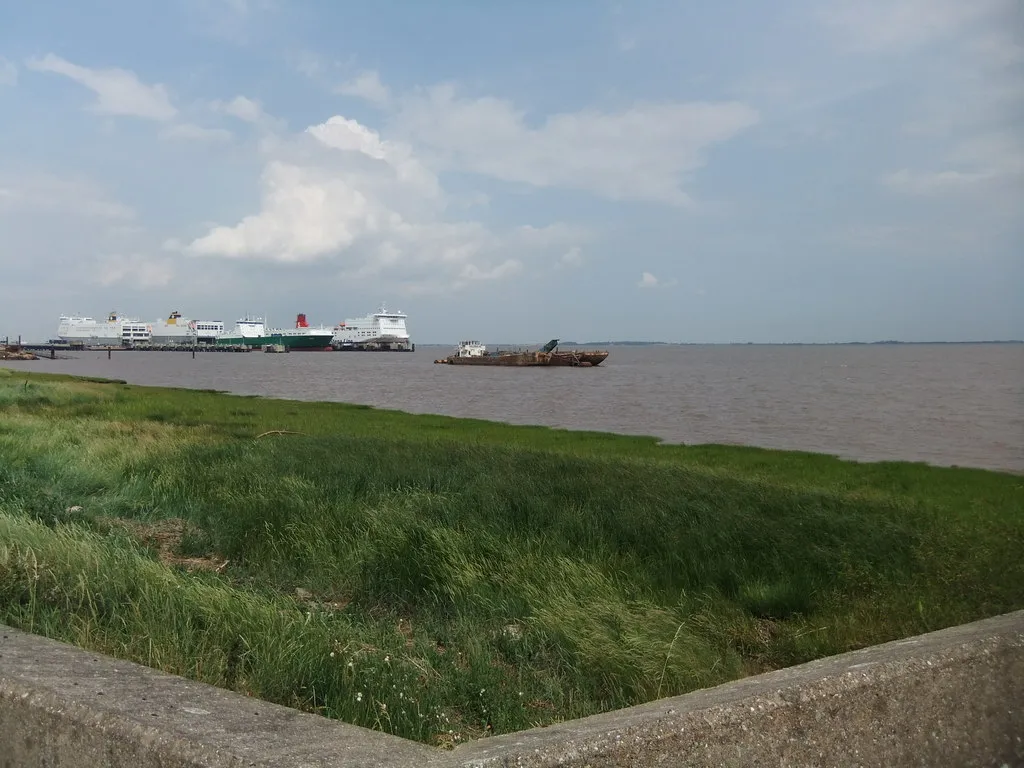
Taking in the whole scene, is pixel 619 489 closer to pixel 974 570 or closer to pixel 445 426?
pixel 974 570

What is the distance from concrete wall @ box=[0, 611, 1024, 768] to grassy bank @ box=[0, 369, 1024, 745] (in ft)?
4.11

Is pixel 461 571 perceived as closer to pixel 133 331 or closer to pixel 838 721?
pixel 838 721

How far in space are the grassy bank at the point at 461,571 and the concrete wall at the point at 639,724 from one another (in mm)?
1254

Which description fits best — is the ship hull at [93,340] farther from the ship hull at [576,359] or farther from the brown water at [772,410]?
the brown water at [772,410]

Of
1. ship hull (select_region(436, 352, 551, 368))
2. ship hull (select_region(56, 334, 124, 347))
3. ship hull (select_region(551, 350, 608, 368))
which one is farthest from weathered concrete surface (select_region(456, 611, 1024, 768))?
ship hull (select_region(56, 334, 124, 347))

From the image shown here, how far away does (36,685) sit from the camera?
2.72m

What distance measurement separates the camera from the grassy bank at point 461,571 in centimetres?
455

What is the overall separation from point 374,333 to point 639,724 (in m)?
167

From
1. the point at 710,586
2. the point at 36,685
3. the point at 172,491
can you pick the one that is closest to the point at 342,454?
the point at 172,491

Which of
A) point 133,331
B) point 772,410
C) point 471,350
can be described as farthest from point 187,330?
point 772,410

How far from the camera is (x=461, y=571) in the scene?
710 cm

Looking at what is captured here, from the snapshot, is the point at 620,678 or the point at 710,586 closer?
the point at 620,678

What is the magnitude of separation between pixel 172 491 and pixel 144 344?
198 m

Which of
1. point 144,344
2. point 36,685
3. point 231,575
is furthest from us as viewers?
point 144,344
